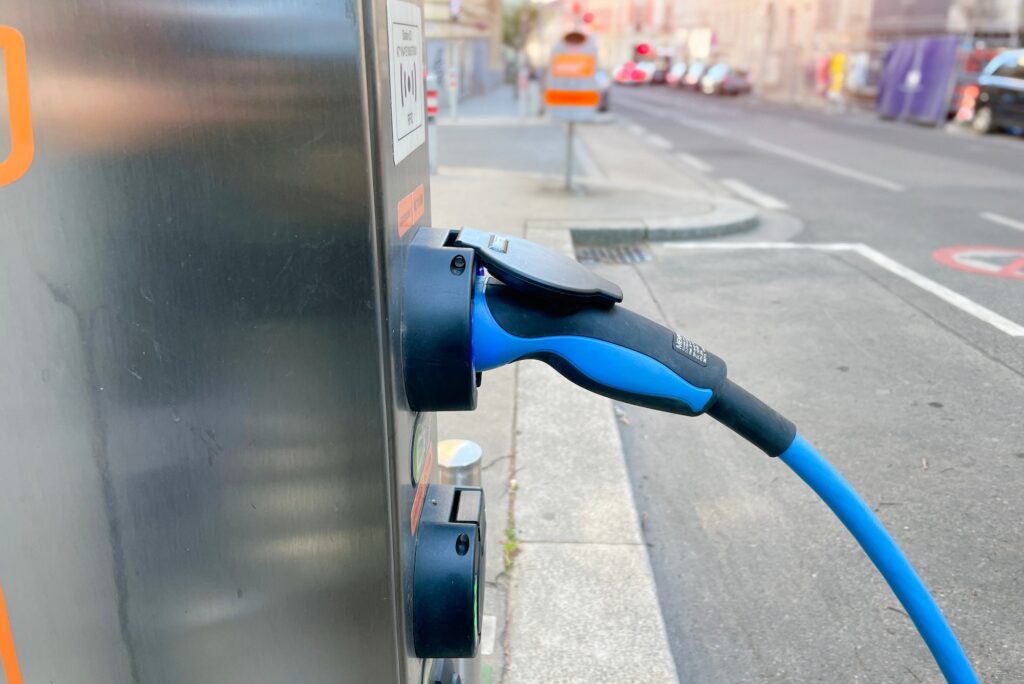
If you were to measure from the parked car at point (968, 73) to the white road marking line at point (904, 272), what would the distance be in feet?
47.2

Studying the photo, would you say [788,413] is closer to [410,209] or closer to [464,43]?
[410,209]

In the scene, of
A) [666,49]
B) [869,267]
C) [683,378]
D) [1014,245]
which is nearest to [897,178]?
[1014,245]

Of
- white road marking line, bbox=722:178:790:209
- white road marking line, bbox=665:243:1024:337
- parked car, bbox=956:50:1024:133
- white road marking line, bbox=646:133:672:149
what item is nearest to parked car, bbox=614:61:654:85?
parked car, bbox=956:50:1024:133

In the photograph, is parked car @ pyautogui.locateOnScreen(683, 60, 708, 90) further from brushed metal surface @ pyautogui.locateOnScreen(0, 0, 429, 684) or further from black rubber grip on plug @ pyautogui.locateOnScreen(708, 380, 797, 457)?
brushed metal surface @ pyautogui.locateOnScreen(0, 0, 429, 684)

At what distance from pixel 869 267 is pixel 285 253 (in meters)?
6.64

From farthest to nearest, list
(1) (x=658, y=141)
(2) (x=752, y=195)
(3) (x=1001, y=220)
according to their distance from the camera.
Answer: (1) (x=658, y=141)
(2) (x=752, y=195)
(3) (x=1001, y=220)

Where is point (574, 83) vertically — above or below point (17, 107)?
below

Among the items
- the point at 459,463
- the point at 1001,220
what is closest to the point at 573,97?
the point at 1001,220

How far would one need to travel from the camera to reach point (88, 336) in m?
0.88

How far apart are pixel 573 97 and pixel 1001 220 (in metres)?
4.54

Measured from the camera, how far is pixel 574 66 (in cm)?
916

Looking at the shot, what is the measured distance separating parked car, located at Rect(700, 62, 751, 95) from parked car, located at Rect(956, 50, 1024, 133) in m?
19.7

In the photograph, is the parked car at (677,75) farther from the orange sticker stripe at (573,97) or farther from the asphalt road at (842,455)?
the asphalt road at (842,455)

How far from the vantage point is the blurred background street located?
2555mm
